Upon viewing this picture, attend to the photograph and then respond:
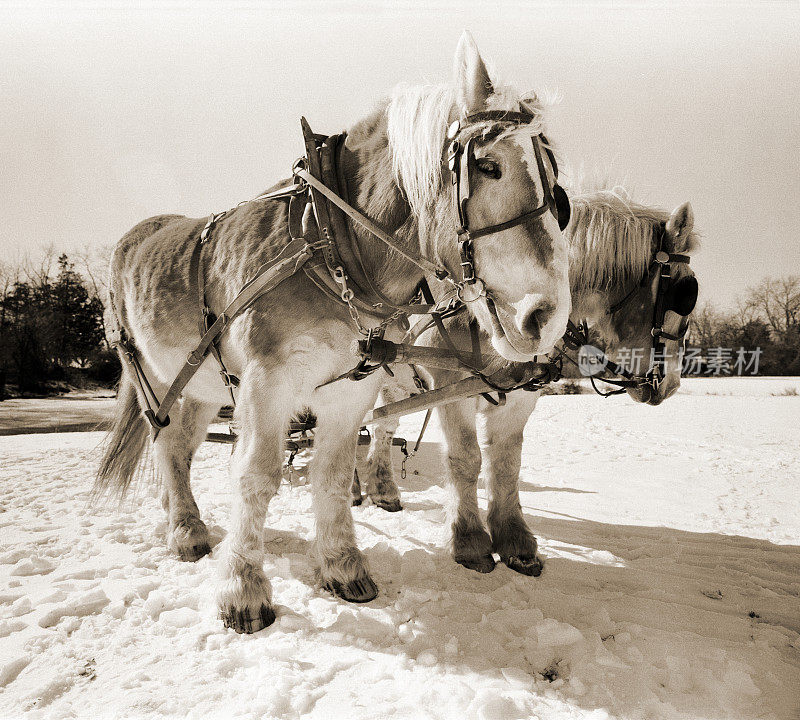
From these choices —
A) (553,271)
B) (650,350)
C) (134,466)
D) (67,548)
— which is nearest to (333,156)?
(553,271)

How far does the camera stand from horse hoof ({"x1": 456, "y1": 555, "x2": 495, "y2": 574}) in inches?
123

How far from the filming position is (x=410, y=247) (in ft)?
6.94

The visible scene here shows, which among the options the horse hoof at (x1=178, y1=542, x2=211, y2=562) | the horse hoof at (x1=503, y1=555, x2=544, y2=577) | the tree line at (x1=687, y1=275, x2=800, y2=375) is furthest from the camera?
the tree line at (x1=687, y1=275, x2=800, y2=375)

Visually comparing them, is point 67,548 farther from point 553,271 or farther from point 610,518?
point 610,518

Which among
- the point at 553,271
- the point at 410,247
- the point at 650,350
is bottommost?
the point at 650,350

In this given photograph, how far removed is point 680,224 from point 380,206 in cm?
195

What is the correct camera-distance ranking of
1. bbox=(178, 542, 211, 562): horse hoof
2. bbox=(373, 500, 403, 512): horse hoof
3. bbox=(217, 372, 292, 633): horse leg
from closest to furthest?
bbox=(217, 372, 292, 633): horse leg → bbox=(178, 542, 211, 562): horse hoof → bbox=(373, 500, 403, 512): horse hoof

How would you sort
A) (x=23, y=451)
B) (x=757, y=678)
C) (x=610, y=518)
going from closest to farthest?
(x=757, y=678) < (x=610, y=518) < (x=23, y=451)

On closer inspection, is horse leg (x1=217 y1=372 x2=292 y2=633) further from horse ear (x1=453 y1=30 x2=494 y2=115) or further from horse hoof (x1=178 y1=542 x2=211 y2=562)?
horse ear (x1=453 y1=30 x2=494 y2=115)

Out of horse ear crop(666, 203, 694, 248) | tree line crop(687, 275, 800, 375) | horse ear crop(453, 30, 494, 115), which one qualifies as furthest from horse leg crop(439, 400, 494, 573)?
tree line crop(687, 275, 800, 375)

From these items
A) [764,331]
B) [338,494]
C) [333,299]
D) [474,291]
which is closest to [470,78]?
[474,291]

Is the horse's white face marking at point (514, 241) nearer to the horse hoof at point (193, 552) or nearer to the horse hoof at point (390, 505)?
the horse hoof at point (193, 552)

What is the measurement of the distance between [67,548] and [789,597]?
177 inches

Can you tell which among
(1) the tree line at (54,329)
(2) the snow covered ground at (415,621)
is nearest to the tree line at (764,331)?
(1) the tree line at (54,329)
